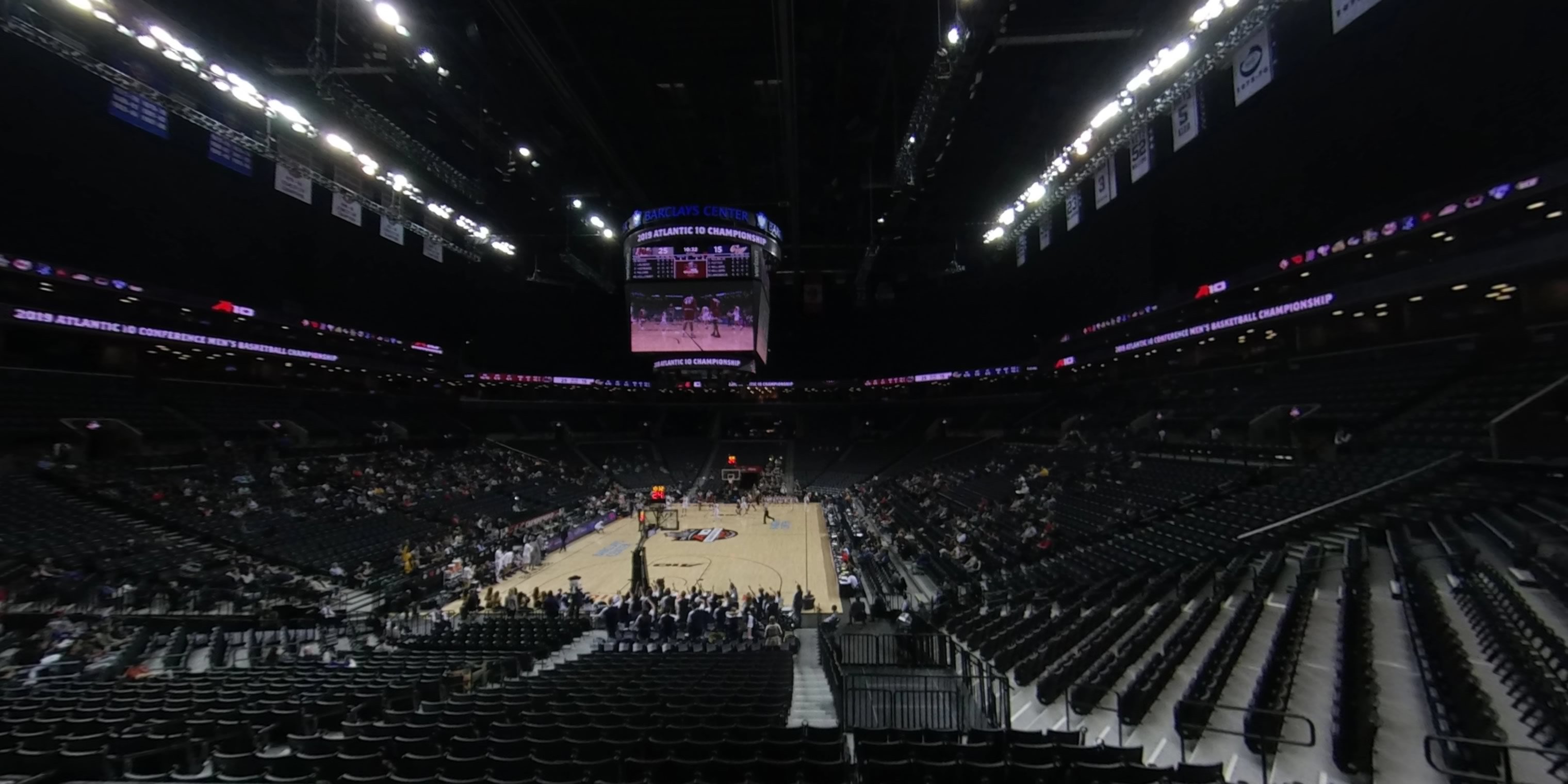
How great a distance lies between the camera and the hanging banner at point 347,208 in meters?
20.3

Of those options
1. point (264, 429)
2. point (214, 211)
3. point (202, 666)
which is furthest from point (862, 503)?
point (214, 211)

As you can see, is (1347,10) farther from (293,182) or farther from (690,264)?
(293,182)

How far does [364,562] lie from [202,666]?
278 inches

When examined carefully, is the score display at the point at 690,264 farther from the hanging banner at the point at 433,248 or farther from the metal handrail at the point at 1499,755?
the metal handrail at the point at 1499,755

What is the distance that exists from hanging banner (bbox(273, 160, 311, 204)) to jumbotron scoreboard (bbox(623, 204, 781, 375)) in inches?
439

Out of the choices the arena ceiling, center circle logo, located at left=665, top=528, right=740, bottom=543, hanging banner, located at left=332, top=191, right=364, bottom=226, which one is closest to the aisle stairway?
the arena ceiling

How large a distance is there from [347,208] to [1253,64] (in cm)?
2644

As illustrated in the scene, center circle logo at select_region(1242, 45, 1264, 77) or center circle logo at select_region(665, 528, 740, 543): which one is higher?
center circle logo at select_region(1242, 45, 1264, 77)

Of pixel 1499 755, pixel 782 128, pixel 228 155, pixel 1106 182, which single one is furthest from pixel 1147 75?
A: pixel 228 155

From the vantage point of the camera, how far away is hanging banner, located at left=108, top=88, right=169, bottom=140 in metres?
16.2

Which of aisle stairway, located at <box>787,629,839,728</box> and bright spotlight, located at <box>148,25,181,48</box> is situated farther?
bright spotlight, located at <box>148,25,181,48</box>

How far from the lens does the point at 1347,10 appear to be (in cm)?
1065

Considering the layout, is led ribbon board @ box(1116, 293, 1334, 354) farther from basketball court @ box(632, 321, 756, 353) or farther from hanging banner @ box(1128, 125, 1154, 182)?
basketball court @ box(632, 321, 756, 353)

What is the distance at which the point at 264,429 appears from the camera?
26562 mm
